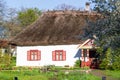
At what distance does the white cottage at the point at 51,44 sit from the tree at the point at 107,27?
3541cm

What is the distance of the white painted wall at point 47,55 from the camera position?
50.7 meters

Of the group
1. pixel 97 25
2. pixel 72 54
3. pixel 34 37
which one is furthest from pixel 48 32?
pixel 97 25

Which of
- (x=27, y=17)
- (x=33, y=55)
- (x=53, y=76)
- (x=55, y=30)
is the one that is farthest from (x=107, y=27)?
(x=27, y=17)

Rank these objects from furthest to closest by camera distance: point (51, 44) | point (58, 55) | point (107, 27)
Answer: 1. point (51, 44)
2. point (58, 55)
3. point (107, 27)

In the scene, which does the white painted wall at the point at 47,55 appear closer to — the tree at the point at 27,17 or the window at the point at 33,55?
the window at the point at 33,55

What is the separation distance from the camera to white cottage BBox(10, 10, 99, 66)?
5088cm

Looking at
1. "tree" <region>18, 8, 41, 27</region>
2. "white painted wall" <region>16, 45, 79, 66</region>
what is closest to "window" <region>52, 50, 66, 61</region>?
"white painted wall" <region>16, 45, 79, 66</region>

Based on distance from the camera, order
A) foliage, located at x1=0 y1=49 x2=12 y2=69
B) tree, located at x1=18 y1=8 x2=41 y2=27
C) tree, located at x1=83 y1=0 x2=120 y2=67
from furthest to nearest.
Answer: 1. tree, located at x1=18 y1=8 x2=41 y2=27
2. foliage, located at x1=0 y1=49 x2=12 y2=69
3. tree, located at x1=83 y1=0 x2=120 y2=67

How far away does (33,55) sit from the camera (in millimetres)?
52094

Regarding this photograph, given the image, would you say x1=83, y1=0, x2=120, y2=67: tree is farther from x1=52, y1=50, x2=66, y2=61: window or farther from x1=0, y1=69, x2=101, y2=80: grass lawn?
x1=52, y1=50, x2=66, y2=61: window

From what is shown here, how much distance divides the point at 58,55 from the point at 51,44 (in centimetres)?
179

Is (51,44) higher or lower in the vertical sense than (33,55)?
higher

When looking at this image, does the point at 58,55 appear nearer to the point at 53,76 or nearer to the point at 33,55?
the point at 33,55

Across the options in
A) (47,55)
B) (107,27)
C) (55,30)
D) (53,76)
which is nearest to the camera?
(107,27)
